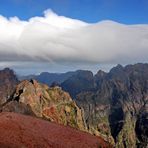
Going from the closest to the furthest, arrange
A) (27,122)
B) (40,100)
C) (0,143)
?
(0,143), (27,122), (40,100)

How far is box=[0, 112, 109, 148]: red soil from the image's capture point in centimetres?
1268

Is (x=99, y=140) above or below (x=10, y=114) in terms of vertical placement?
below

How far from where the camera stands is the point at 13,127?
13.2m

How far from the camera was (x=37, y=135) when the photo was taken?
13.4 meters

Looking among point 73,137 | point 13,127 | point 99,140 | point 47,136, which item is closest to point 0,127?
point 13,127

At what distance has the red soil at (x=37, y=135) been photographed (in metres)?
12.7

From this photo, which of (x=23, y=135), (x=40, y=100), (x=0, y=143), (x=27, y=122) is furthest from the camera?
(x=40, y=100)

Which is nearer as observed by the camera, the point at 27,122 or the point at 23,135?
the point at 23,135

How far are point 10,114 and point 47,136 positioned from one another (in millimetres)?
1782

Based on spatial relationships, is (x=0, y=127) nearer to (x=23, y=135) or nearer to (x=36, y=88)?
(x=23, y=135)

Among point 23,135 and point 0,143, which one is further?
point 23,135

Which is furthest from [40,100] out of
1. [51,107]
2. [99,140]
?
[99,140]

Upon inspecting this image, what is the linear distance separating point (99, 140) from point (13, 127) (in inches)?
136

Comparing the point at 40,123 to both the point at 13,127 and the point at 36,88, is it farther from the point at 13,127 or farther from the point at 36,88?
the point at 36,88
